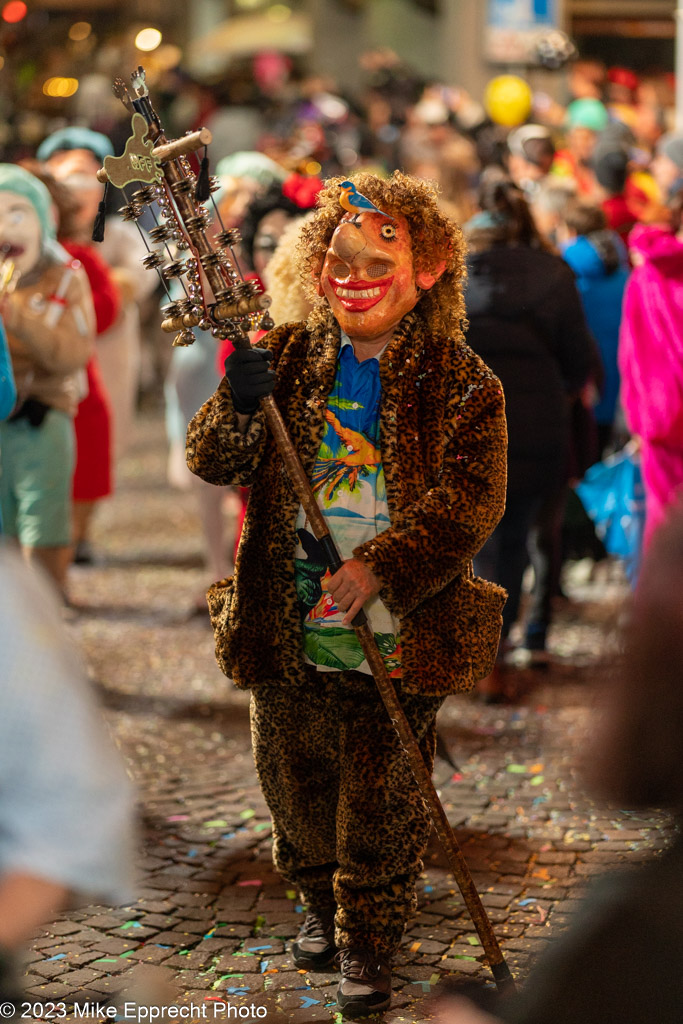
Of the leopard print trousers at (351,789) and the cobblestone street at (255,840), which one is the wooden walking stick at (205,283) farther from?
the cobblestone street at (255,840)

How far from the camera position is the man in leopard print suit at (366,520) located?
3.21m

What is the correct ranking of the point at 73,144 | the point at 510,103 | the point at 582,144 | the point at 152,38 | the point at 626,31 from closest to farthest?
1. the point at 152,38
2. the point at 73,144
3. the point at 582,144
4. the point at 510,103
5. the point at 626,31

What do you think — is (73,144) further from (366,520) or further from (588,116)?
(588,116)

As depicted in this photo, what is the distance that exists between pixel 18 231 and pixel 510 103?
10.5 m

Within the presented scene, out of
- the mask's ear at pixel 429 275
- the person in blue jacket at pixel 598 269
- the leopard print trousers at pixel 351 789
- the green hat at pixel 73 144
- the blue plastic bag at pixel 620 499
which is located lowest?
the leopard print trousers at pixel 351 789

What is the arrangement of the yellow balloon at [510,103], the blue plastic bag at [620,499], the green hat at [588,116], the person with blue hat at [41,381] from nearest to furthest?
the person with blue hat at [41,381], the blue plastic bag at [620,499], the green hat at [588,116], the yellow balloon at [510,103]

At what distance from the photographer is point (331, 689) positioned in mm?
3385

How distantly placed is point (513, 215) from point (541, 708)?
6.74 ft

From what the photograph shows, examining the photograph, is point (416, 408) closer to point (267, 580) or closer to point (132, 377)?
point (267, 580)

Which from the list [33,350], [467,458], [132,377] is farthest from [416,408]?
[132,377]

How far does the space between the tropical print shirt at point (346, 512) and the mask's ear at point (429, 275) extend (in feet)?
0.79

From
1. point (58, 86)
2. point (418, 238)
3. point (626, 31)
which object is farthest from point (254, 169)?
point (58, 86)

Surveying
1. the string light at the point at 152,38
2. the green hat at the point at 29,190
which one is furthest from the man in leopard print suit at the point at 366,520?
the green hat at the point at 29,190

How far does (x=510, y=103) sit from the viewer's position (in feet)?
48.5
